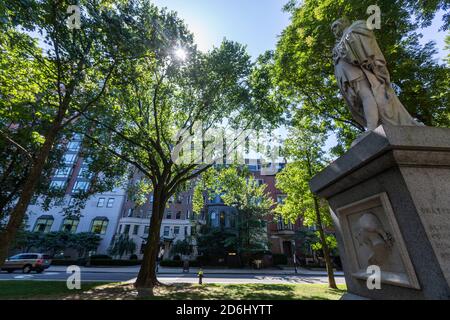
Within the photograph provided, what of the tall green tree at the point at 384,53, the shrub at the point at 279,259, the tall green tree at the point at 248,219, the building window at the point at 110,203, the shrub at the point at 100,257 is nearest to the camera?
the tall green tree at the point at 384,53

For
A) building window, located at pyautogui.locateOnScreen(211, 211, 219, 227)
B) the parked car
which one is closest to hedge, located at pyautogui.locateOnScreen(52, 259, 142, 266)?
the parked car

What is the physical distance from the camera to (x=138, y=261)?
32.6 meters

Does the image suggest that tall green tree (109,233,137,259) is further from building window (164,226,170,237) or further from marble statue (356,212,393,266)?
marble statue (356,212,393,266)

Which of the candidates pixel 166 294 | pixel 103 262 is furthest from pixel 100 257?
pixel 166 294

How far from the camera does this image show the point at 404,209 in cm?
217

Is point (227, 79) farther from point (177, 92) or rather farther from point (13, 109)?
point (13, 109)

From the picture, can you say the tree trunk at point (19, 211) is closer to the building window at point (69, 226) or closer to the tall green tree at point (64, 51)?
the tall green tree at point (64, 51)

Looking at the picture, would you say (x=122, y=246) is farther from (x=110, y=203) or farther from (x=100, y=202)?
(x=100, y=202)

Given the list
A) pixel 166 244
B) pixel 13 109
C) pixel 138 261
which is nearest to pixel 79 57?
pixel 13 109

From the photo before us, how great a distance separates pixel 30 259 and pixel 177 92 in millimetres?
25186

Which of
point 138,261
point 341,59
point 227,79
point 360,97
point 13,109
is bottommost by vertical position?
point 138,261

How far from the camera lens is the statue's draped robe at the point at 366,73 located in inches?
121

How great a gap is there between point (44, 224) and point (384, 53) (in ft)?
169

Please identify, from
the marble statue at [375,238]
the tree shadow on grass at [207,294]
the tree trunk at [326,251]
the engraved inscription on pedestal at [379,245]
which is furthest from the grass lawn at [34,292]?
the tree trunk at [326,251]
